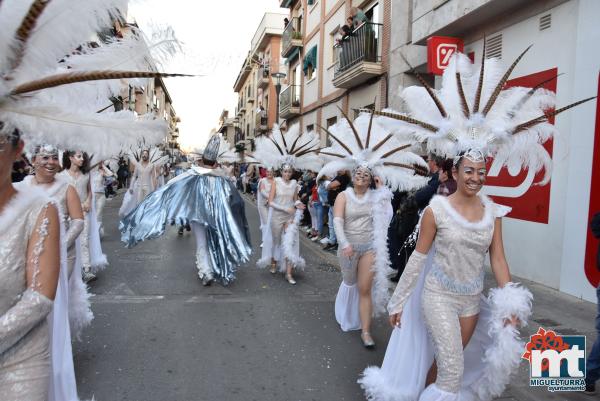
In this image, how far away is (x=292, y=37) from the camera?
23.9m

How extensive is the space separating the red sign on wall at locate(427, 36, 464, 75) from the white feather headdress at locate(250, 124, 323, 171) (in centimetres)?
270

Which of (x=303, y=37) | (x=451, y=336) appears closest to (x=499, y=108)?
(x=451, y=336)

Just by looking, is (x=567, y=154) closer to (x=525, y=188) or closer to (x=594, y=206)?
(x=594, y=206)

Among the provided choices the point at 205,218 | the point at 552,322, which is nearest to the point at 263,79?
the point at 205,218

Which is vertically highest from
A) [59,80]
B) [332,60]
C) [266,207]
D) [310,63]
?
[310,63]

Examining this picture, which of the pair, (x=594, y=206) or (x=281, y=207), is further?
(x=281, y=207)

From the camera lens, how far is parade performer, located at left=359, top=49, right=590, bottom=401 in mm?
3006

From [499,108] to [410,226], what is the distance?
3723 mm

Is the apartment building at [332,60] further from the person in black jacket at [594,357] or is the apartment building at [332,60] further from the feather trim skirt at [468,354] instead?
the feather trim skirt at [468,354]

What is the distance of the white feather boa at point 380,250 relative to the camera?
494 centimetres

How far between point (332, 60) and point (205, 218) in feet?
44.4

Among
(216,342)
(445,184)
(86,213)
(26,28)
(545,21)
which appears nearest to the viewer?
(26,28)

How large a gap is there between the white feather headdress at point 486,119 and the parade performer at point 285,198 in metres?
4.17

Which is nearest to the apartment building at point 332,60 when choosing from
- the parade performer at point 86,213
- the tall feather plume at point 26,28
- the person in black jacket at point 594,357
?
the person in black jacket at point 594,357
